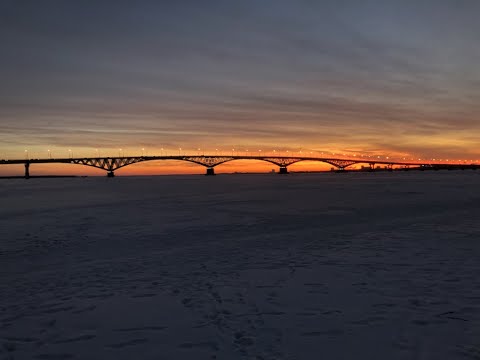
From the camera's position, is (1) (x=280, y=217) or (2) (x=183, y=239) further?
(1) (x=280, y=217)

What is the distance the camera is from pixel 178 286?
821 centimetres

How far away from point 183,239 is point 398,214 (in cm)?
1278

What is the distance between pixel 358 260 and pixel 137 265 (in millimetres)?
5976

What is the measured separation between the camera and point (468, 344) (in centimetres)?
512

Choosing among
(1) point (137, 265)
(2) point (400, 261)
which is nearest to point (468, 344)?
(2) point (400, 261)

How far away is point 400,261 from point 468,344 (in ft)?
16.5

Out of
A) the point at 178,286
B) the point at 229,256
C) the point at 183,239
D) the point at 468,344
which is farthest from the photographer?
the point at 183,239

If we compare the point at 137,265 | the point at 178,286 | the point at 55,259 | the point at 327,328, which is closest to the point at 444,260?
the point at 327,328

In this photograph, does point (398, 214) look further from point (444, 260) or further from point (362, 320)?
point (362, 320)

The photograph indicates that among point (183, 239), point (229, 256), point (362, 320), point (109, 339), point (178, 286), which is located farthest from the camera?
point (183, 239)

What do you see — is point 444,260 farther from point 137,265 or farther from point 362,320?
point 137,265

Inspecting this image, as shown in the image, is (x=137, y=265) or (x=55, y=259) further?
(x=55, y=259)

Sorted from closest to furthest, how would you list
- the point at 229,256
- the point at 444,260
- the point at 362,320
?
the point at 362,320 → the point at 444,260 → the point at 229,256

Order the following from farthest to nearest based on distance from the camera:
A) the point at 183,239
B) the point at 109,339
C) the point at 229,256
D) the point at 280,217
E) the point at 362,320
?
the point at 280,217 → the point at 183,239 → the point at 229,256 → the point at 362,320 → the point at 109,339
